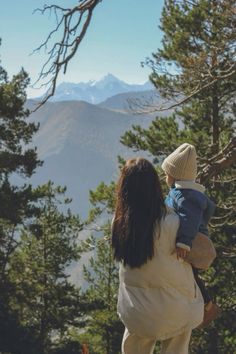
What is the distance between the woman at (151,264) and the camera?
249 centimetres

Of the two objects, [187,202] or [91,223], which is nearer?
[187,202]

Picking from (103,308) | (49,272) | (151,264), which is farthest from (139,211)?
(103,308)

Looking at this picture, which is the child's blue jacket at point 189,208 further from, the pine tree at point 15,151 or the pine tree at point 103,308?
the pine tree at point 103,308

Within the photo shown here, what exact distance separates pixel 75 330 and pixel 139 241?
23.0 metres

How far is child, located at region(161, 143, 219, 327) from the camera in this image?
2.50m

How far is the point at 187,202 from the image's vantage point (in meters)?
2.55

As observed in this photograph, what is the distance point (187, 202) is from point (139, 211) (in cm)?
23

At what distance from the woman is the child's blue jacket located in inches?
1.8

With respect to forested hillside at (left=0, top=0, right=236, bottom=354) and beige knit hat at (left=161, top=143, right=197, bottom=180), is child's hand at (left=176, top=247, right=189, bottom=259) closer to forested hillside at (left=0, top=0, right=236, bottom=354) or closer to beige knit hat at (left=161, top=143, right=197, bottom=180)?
beige knit hat at (left=161, top=143, right=197, bottom=180)

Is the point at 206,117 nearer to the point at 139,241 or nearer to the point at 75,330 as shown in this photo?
the point at 75,330

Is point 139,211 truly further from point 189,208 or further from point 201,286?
point 201,286

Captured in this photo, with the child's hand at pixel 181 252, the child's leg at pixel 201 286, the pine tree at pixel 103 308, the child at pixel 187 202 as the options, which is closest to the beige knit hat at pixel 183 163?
the child at pixel 187 202

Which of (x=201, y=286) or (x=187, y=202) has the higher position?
(x=187, y=202)

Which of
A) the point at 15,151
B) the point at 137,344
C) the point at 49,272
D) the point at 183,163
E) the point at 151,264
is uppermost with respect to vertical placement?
the point at 15,151
